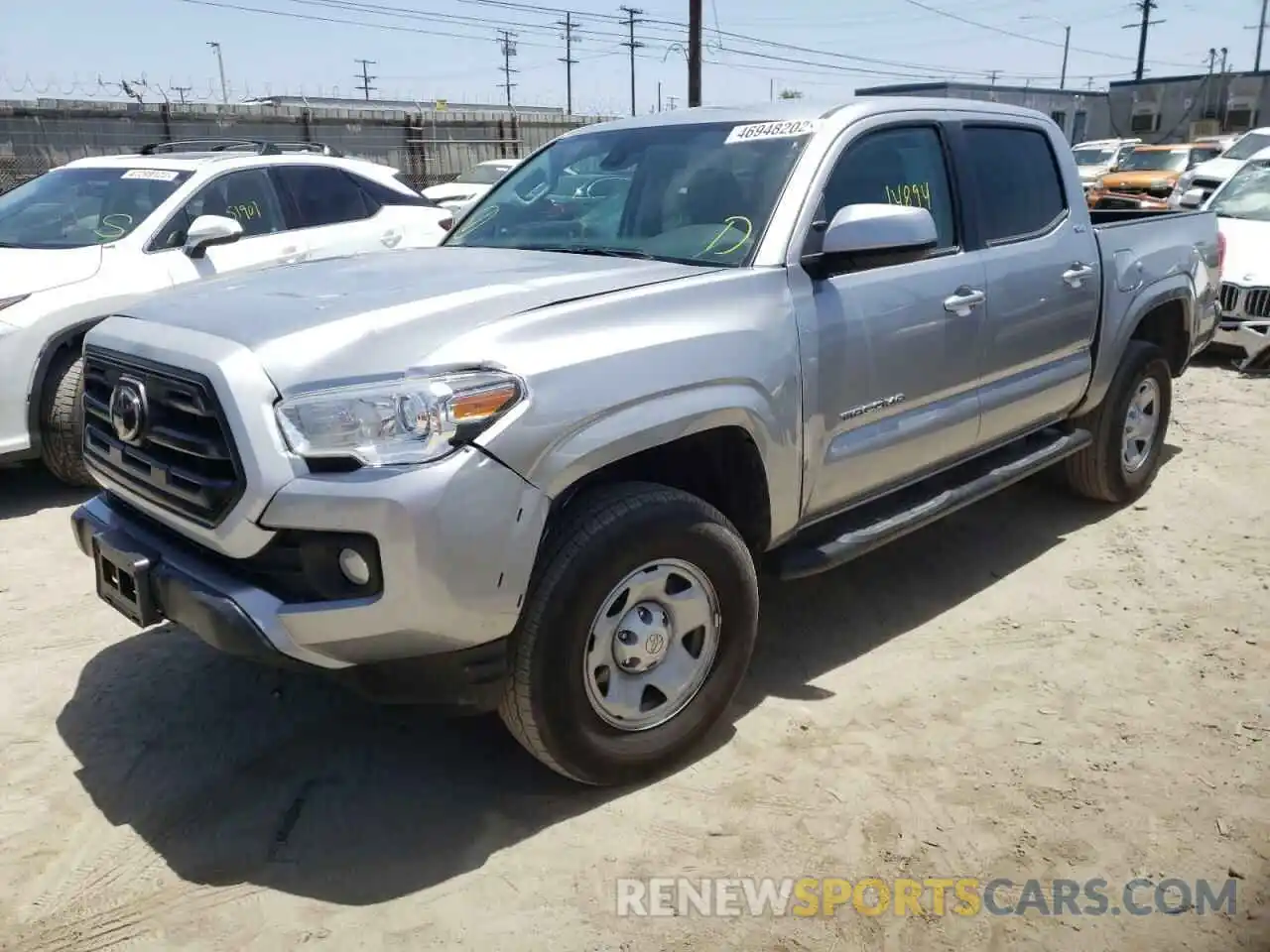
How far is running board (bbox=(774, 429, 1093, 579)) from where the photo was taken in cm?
348

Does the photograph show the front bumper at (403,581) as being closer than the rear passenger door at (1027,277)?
Yes

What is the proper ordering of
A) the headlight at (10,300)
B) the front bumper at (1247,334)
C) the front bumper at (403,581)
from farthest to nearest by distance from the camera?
the front bumper at (1247,334) < the headlight at (10,300) < the front bumper at (403,581)

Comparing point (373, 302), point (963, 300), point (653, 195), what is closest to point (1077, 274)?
point (963, 300)

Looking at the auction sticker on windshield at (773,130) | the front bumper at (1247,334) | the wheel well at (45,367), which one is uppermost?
the auction sticker on windshield at (773,130)

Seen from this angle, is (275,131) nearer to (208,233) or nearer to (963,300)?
(208,233)

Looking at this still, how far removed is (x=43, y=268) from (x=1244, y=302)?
8.80m

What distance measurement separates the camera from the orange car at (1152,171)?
70.0ft

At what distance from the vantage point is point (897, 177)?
382cm

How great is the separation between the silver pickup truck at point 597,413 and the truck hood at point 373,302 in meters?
0.01

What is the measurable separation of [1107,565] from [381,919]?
3.64m

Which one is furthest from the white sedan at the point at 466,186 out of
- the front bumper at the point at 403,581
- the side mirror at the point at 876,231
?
the front bumper at the point at 403,581

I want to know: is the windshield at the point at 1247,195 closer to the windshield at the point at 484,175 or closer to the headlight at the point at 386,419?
the headlight at the point at 386,419

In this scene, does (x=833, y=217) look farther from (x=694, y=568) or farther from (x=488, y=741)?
(x=488, y=741)

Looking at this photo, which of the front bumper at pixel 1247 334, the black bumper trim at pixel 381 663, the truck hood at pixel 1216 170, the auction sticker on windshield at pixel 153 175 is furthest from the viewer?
the truck hood at pixel 1216 170
